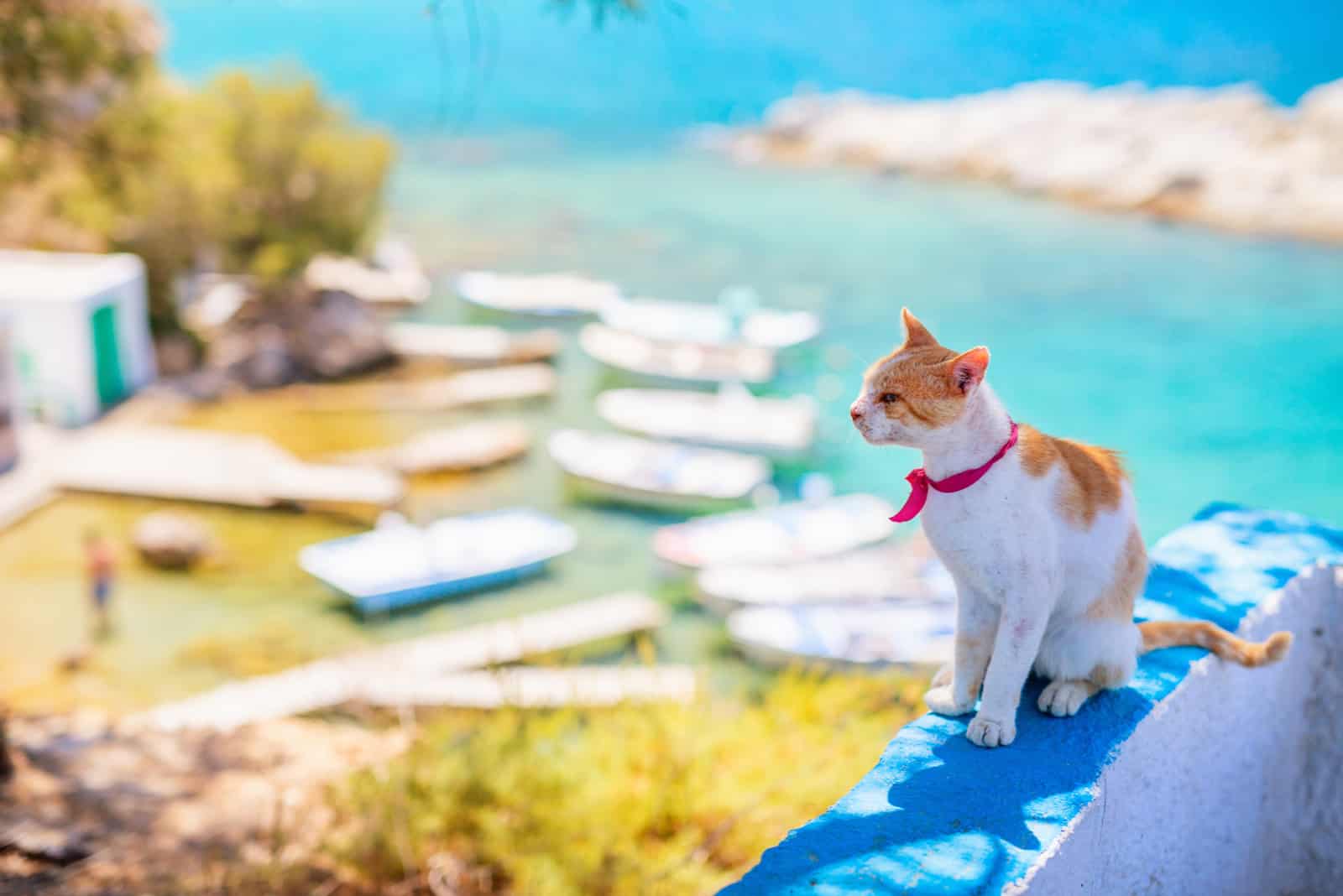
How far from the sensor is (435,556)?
9719 millimetres

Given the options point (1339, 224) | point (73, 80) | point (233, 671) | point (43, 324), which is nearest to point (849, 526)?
point (233, 671)

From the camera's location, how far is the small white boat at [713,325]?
15.0 m

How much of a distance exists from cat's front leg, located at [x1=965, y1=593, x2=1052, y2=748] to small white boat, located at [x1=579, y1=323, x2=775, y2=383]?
493 inches

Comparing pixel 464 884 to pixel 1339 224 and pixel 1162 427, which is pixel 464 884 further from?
pixel 1339 224

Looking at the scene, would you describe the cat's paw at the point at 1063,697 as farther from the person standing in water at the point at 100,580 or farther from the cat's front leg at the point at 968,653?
the person standing in water at the point at 100,580

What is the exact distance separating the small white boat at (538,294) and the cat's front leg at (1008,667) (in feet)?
50.8

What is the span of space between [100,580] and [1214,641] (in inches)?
327

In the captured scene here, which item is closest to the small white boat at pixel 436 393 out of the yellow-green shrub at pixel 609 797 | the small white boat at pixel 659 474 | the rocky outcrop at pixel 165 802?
the small white boat at pixel 659 474

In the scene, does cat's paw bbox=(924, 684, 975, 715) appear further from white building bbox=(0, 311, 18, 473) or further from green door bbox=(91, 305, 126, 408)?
green door bbox=(91, 305, 126, 408)

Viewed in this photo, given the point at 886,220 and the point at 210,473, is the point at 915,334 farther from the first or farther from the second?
the point at 886,220

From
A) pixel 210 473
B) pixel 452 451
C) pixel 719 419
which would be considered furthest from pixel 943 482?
pixel 719 419

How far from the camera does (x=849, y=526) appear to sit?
34.5 feet

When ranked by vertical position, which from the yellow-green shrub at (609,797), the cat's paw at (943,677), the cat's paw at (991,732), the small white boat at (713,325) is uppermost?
the cat's paw at (991,732)

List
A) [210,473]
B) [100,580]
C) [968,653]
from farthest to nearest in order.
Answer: [210,473] < [100,580] < [968,653]
